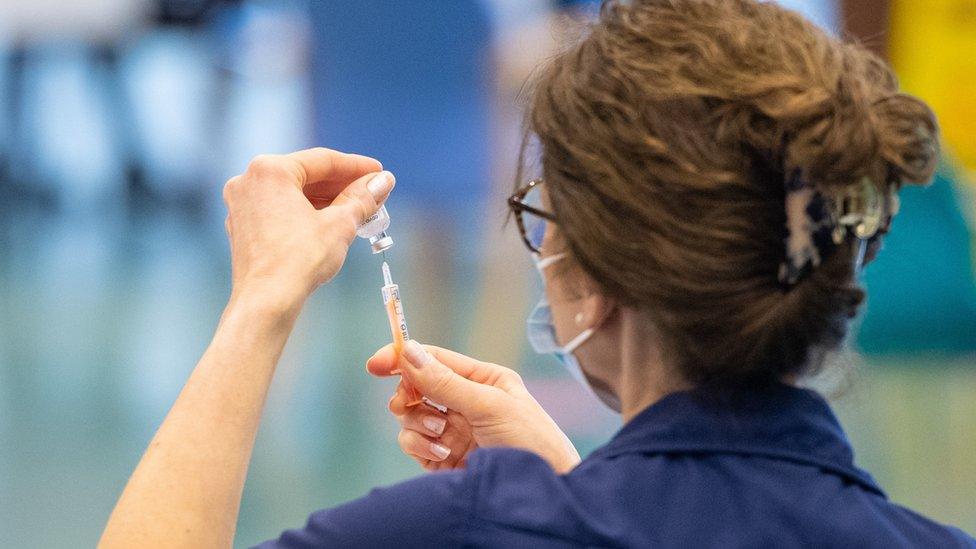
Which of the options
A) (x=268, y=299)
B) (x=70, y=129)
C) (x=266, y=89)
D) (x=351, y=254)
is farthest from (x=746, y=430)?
(x=70, y=129)

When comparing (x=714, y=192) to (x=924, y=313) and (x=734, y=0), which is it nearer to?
(x=734, y=0)

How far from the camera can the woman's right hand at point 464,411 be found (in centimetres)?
118

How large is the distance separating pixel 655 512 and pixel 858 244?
259 millimetres

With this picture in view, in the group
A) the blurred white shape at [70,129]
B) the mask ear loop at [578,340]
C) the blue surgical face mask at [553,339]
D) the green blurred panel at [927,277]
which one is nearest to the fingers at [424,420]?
the blue surgical face mask at [553,339]

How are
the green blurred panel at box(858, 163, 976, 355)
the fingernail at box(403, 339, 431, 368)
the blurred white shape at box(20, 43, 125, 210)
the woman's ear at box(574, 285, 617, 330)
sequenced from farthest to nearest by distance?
1. the blurred white shape at box(20, 43, 125, 210)
2. the green blurred panel at box(858, 163, 976, 355)
3. the fingernail at box(403, 339, 431, 368)
4. the woman's ear at box(574, 285, 617, 330)

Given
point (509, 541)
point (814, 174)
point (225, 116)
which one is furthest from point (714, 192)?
point (225, 116)

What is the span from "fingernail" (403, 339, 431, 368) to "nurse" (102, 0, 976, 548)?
0.26m

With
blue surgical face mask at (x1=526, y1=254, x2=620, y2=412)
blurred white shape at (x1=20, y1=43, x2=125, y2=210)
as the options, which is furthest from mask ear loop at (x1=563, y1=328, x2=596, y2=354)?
blurred white shape at (x1=20, y1=43, x2=125, y2=210)

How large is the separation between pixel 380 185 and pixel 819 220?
17.8 inches

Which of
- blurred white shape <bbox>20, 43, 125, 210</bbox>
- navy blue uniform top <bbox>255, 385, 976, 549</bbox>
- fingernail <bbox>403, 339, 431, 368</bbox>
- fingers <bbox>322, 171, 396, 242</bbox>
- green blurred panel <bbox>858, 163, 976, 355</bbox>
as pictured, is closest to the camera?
navy blue uniform top <bbox>255, 385, 976, 549</bbox>

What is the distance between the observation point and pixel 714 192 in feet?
2.61

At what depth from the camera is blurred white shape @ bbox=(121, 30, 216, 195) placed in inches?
251

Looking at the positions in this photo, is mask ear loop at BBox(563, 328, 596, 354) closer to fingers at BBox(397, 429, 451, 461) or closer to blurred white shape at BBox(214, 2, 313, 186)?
fingers at BBox(397, 429, 451, 461)

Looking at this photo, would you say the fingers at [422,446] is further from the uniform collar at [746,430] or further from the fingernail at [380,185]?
the uniform collar at [746,430]
